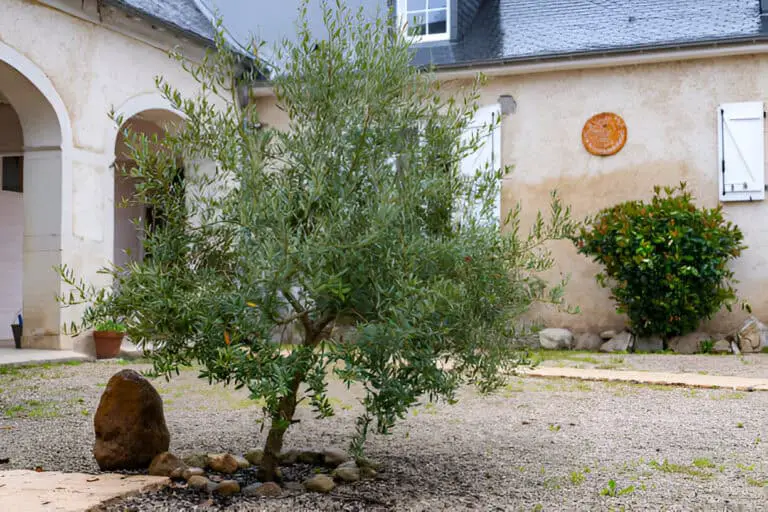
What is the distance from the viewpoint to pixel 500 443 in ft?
15.5

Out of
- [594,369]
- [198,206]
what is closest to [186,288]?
[198,206]

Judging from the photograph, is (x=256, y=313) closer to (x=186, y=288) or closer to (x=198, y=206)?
(x=186, y=288)

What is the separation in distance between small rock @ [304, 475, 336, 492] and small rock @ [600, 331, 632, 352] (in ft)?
24.1

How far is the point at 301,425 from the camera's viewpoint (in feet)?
17.4

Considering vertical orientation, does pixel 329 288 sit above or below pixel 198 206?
below

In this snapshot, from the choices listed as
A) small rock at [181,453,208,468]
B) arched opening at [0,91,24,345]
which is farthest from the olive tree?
arched opening at [0,91,24,345]

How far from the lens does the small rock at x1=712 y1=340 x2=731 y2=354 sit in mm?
9891

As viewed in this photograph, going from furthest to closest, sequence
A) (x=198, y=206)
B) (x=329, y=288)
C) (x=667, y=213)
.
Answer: (x=667, y=213)
(x=198, y=206)
(x=329, y=288)

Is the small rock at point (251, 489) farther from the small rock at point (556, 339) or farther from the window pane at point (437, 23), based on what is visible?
the window pane at point (437, 23)

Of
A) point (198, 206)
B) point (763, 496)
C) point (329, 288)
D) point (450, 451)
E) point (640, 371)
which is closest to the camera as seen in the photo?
point (329, 288)

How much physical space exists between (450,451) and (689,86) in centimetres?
768

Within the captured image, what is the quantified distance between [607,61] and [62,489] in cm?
915

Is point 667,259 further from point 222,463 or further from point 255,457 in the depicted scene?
point 222,463

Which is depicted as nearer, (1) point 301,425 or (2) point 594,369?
(1) point 301,425
